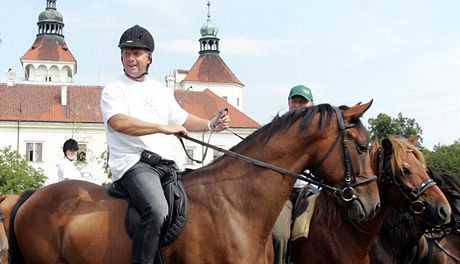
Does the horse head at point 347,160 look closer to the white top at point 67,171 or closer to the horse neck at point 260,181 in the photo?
the horse neck at point 260,181

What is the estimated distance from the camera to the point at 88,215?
17.7ft

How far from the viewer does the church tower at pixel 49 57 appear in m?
97.9

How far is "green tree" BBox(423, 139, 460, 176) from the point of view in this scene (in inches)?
2153

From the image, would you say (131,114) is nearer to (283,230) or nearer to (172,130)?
(172,130)

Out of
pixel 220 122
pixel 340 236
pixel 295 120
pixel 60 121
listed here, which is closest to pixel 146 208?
pixel 220 122

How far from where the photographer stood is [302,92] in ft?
24.6

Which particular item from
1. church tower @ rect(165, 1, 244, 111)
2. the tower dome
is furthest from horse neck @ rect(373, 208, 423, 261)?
the tower dome

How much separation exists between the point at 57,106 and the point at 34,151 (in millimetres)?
6095

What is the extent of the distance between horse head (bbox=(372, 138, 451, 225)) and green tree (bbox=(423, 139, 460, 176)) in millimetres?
49097

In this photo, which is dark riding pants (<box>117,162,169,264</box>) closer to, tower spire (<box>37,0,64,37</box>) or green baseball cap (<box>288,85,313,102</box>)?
green baseball cap (<box>288,85,313,102</box>)

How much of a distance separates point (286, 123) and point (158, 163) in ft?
3.91

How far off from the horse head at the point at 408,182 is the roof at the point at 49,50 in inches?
3800

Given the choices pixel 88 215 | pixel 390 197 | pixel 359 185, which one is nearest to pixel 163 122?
pixel 88 215

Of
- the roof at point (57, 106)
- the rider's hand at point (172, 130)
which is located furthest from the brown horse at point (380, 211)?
the roof at point (57, 106)
